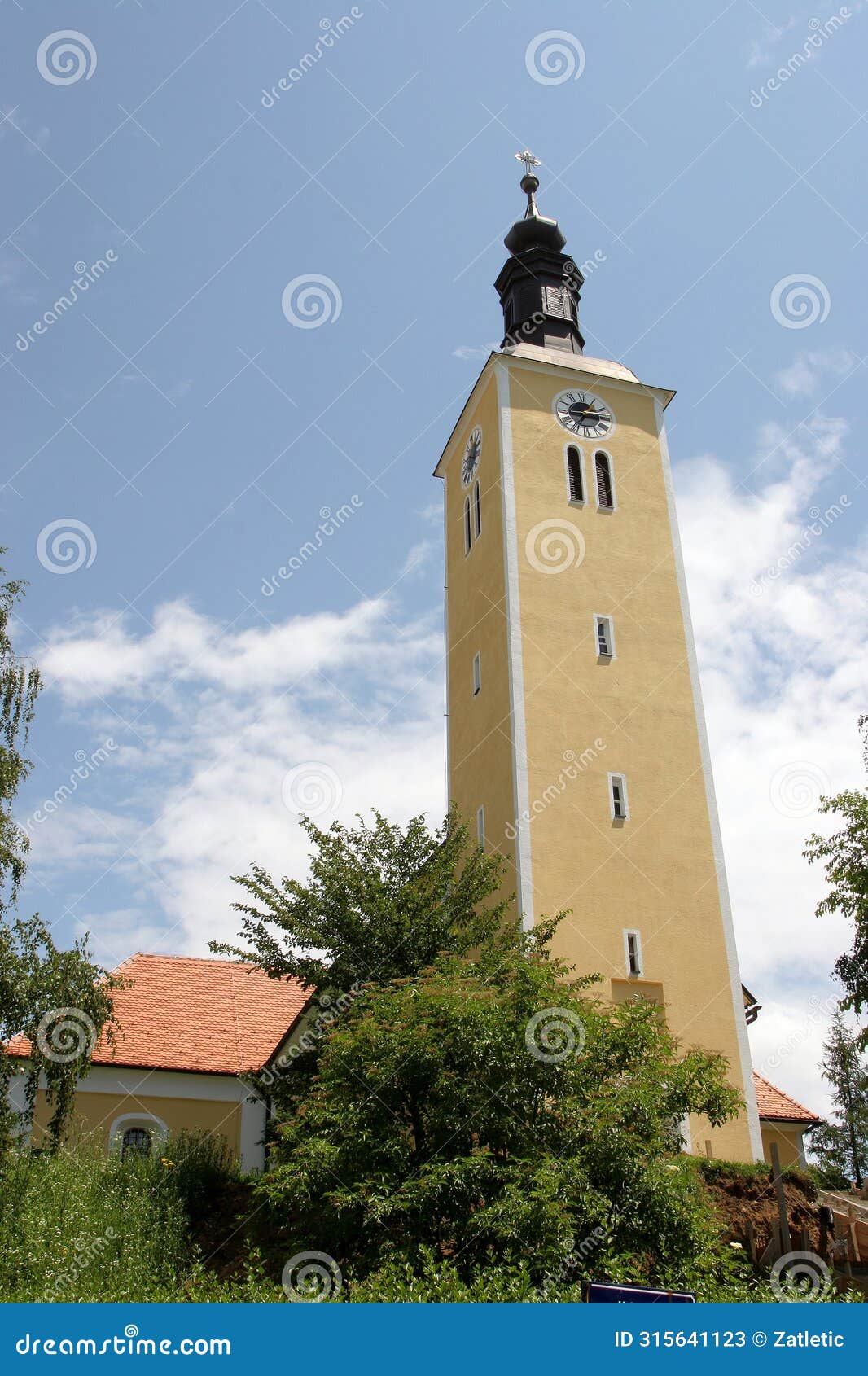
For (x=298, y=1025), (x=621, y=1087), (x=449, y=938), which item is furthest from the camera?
(x=298, y=1025)

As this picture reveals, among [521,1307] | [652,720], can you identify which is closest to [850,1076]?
[652,720]

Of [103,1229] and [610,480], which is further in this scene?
[610,480]

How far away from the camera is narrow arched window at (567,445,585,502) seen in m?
30.4

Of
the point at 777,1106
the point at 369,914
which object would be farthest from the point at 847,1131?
the point at 369,914

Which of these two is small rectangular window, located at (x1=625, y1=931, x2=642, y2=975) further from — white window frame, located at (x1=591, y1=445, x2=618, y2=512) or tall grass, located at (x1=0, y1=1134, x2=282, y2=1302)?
white window frame, located at (x1=591, y1=445, x2=618, y2=512)

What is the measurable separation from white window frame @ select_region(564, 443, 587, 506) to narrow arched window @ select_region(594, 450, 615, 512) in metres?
0.41

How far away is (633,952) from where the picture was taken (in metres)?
24.0

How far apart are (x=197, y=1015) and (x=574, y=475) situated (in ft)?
61.4

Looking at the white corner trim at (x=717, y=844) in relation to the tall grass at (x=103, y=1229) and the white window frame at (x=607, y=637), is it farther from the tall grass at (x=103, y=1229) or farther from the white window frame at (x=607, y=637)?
the tall grass at (x=103, y=1229)

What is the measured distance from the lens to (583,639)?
91.6 feet

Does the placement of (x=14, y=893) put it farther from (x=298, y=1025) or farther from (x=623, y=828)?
(x=623, y=828)

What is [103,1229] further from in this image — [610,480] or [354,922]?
[610,480]

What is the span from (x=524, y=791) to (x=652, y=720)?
4331 millimetres

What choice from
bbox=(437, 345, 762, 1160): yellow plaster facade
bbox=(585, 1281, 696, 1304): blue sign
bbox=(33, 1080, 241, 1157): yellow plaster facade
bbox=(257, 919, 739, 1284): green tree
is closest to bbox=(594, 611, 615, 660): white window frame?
bbox=(437, 345, 762, 1160): yellow plaster facade
